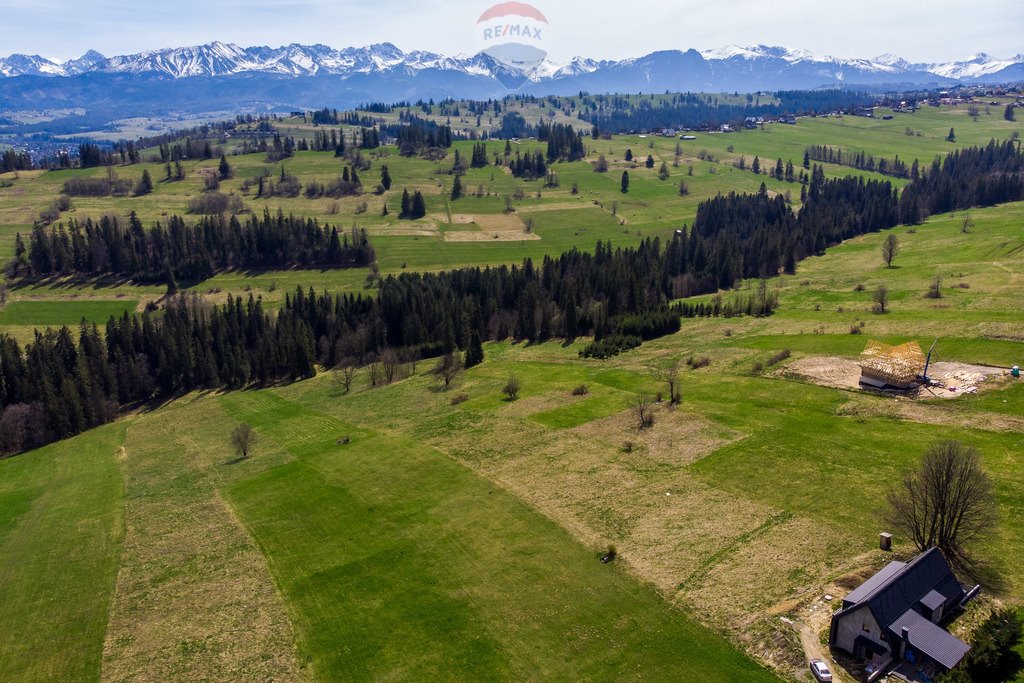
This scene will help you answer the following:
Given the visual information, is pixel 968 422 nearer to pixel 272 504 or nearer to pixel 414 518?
pixel 414 518

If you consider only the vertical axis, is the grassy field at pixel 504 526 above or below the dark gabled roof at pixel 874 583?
below

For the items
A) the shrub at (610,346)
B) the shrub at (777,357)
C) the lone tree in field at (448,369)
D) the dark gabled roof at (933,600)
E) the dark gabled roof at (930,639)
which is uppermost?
the dark gabled roof at (933,600)

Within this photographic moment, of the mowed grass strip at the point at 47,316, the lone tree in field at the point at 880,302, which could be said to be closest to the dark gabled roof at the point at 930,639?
the lone tree in field at the point at 880,302

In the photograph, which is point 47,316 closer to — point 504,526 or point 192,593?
point 192,593

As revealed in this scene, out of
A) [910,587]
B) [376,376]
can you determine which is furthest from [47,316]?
[910,587]

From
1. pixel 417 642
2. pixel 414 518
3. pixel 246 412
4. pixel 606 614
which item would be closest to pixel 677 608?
pixel 606 614

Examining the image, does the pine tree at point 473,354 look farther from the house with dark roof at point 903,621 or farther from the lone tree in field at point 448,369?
the house with dark roof at point 903,621
